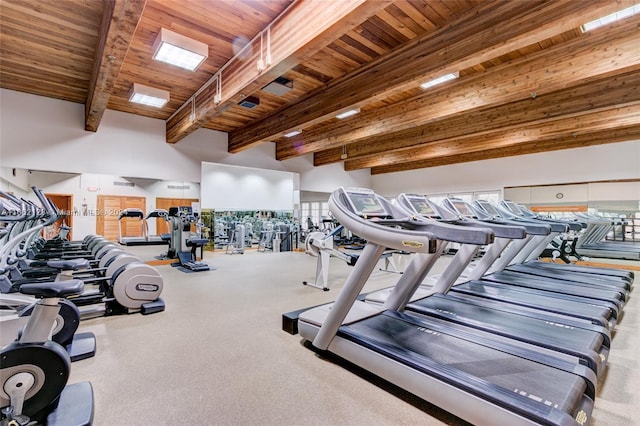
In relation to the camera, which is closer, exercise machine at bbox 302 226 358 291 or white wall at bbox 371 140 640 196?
exercise machine at bbox 302 226 358 291

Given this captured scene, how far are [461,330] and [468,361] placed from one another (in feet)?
1.82

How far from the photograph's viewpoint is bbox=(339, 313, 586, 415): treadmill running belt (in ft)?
5.44

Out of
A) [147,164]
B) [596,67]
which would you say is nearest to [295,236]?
[147,164]

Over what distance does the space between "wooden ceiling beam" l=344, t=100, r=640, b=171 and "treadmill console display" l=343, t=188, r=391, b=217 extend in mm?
5412

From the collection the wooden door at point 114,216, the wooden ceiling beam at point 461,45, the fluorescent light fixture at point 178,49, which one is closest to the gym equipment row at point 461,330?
the wooden ceiling beam at point 461,45

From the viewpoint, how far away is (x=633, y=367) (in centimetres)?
243

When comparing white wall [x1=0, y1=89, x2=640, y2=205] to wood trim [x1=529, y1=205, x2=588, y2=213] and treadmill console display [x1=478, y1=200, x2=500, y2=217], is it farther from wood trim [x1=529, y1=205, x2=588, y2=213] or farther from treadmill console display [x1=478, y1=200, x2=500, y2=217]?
treadmill console display [x1=478, y1=200, x2=500, y2=217]

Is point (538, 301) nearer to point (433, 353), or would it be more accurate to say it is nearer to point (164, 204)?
point (433, 353)

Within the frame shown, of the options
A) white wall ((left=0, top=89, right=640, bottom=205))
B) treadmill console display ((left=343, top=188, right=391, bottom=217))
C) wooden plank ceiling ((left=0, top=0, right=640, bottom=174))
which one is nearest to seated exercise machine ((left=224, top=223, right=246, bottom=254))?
white wall ((left=0, top=89, right=640, bottom=205))

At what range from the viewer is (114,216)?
736cm

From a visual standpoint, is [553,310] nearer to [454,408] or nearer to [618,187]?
[454,408]

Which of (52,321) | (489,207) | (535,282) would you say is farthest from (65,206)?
(535,282)

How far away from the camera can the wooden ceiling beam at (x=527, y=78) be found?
379cm

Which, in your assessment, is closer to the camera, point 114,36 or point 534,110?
point 114,36
